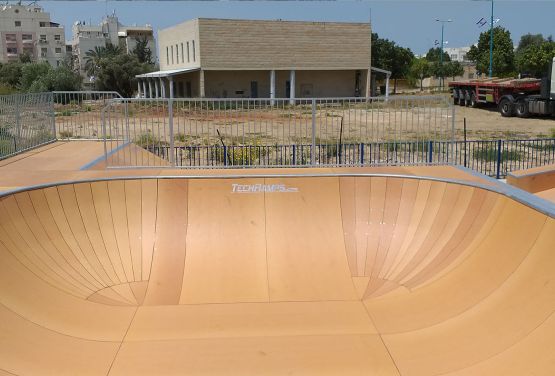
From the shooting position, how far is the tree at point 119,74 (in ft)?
192

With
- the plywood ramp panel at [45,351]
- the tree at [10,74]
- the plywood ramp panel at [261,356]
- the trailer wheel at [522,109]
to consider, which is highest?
the tree at [10,74]

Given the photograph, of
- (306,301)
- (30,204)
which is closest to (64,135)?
(30,204)

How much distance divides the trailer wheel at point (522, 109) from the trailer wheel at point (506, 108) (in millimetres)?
360

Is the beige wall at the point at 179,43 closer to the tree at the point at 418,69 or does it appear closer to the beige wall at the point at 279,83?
the beige wall at the point at 279,83

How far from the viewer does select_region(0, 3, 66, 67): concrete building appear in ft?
374

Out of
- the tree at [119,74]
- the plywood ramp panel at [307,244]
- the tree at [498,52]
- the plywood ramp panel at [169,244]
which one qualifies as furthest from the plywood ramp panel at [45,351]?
the tree at [498,52]

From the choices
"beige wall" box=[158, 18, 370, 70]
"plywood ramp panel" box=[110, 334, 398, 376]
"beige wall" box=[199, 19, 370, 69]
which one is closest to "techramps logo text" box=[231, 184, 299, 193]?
"plywood ramp panel" box=[110, 334, 398, 376]

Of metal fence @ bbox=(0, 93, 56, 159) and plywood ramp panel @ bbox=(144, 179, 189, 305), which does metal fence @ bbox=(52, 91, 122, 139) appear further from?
plywood ramp panel @ bbox=(144, 179, 189, 305)

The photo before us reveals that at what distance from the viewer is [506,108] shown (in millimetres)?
34031

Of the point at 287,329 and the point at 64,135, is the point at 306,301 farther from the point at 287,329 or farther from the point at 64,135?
the point at 64,135

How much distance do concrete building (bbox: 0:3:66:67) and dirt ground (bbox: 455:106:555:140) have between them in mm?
100534

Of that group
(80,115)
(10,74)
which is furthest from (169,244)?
(10,74)

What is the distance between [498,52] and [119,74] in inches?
1633

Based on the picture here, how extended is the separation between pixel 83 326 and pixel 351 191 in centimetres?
441
